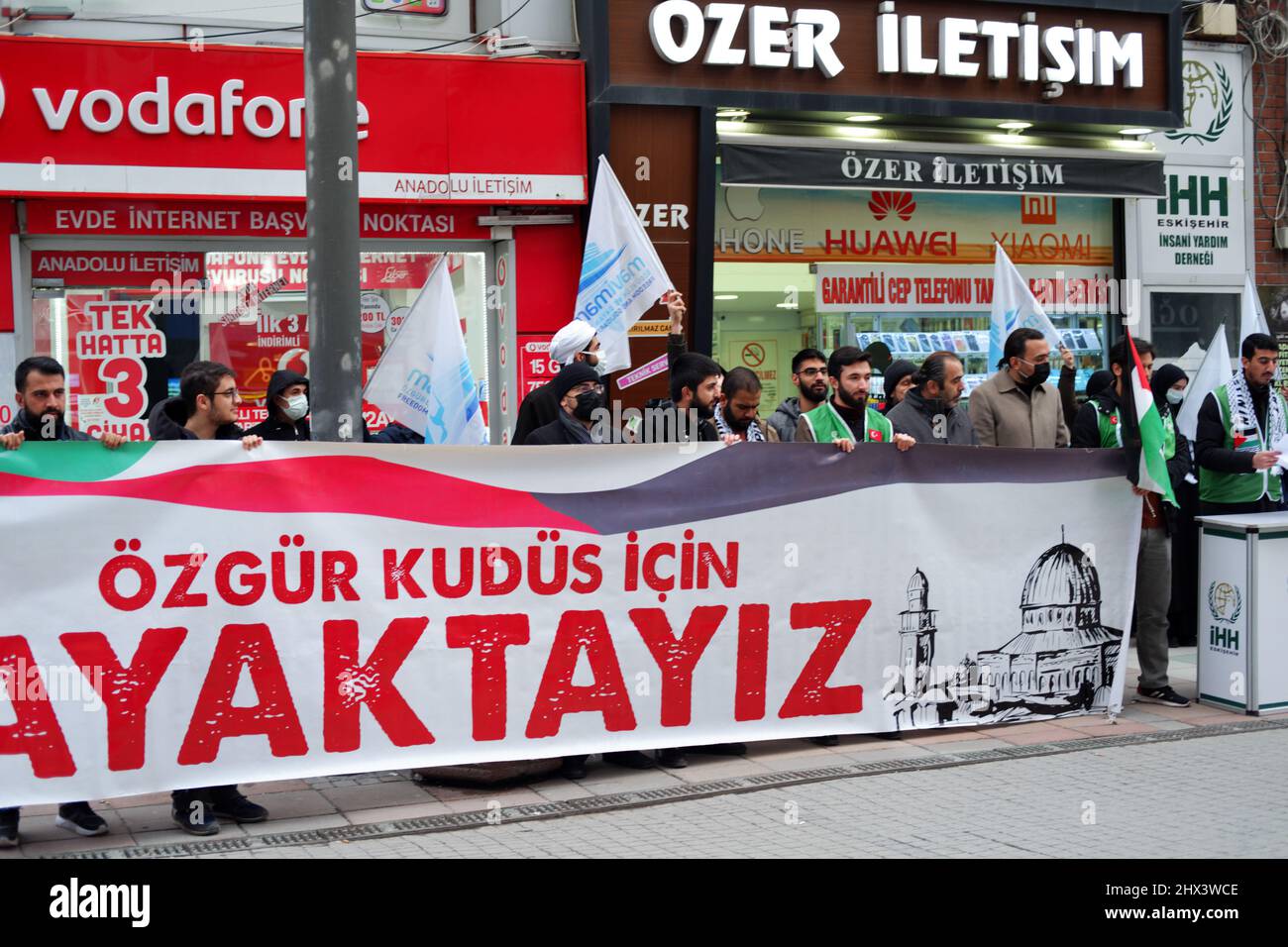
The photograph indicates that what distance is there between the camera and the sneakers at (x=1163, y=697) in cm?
886

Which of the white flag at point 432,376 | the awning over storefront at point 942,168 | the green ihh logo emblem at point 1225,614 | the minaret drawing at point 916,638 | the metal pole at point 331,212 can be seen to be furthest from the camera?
the awning over storefront at point 942,168

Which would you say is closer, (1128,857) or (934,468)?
(1128,857)

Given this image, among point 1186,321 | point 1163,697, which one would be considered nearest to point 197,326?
point 1163,697

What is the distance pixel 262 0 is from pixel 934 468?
630 cm

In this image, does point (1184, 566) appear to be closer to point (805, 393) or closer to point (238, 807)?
point (805, 393)

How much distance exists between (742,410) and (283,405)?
2.33 metres

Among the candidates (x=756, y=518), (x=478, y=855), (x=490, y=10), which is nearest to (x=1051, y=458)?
(x=756, y=518)

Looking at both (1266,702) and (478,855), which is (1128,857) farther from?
(1266,702)

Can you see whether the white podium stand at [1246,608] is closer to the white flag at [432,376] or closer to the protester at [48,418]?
the white flag at [432,376]

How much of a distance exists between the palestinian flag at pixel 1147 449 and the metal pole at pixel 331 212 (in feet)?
13.5

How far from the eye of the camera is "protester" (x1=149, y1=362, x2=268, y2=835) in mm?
6438

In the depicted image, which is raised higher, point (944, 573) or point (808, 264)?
point (808, 264)

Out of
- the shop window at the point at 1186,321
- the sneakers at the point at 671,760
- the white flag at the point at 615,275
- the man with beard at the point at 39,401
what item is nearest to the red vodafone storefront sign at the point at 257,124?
the white flag at the point at 615,275

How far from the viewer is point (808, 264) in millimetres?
13086
